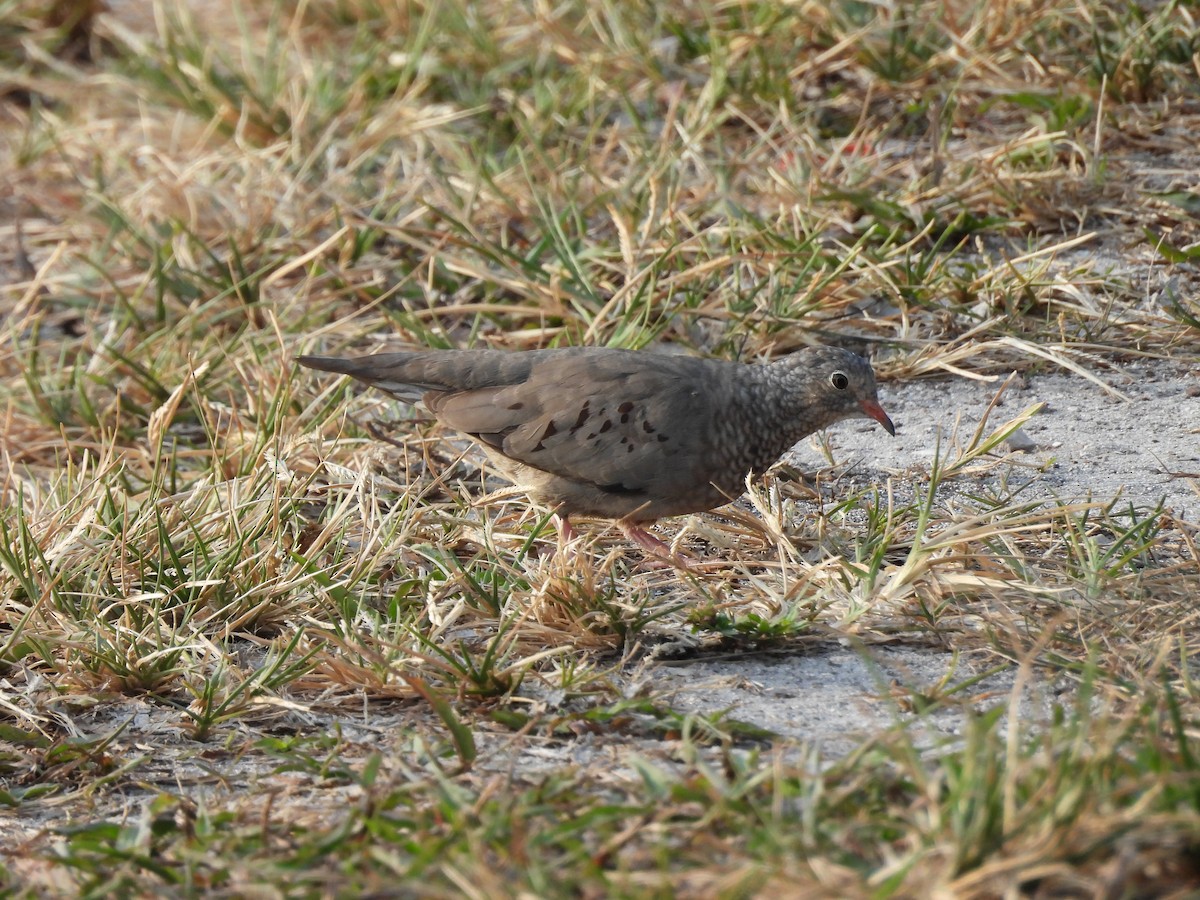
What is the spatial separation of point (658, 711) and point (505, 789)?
0.50m

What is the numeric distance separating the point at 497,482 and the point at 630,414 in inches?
32.3

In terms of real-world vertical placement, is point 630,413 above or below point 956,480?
above

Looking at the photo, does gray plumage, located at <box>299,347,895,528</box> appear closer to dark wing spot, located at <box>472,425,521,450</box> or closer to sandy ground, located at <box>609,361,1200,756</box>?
dark wing spot, located at <box>472,425,521,450</box>

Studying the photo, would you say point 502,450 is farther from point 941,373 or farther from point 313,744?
point 941,373

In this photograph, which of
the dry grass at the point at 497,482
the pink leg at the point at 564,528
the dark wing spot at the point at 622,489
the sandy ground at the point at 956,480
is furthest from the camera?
the pink leg at the point at 564,528

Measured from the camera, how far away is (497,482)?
5051 millimetres

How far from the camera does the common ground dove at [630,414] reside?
4.33 meters

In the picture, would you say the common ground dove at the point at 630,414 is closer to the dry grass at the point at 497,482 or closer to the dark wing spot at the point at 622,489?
the dark wing spot at the point at 622,489

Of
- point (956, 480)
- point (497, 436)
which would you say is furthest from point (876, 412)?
point (497, 436)

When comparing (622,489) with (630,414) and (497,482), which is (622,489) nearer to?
(630,414)

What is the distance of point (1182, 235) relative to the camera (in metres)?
5.54

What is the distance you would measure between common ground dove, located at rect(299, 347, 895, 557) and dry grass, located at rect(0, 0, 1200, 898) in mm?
184

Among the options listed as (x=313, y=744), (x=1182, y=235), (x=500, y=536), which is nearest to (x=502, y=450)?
(x=500, y=536)

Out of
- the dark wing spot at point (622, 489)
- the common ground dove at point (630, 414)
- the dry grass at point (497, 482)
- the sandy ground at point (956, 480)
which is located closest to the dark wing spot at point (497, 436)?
the common ground dove at point (630, 414)
